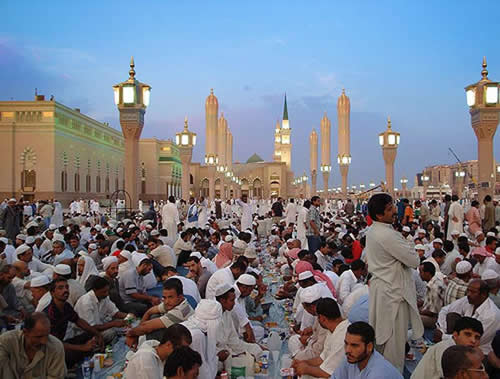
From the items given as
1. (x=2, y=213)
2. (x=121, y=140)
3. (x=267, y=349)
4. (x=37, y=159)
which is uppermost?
(x=121, y=140)

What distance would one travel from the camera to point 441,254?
6.73 m

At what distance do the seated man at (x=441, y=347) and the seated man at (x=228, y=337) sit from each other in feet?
5.42

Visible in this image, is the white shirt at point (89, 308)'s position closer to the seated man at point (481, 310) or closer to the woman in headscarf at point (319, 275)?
the woman in headscarf at point (319, 275)

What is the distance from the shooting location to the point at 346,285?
5473mm

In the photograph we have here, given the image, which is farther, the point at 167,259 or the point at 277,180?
the point at 277,180

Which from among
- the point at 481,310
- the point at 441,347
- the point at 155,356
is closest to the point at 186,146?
the point at 481,310

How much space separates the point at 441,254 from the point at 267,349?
3.07 m

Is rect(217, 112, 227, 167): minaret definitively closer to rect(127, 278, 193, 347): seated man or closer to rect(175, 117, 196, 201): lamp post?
rect(175, 117, 196, 201): lamp post

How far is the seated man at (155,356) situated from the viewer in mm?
3125

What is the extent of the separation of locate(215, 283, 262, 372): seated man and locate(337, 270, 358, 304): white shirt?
138 cm

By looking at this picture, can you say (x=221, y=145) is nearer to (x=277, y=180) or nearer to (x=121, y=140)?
(x=121, y=140)

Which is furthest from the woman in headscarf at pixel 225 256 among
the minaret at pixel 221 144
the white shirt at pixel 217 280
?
the minaret at pixel 221 144

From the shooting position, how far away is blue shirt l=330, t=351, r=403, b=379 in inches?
109

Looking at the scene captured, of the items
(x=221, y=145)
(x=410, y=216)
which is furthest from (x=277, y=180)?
(x=410, y=216)
